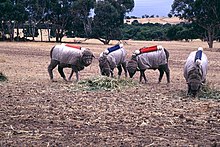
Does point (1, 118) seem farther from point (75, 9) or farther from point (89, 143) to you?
point (75, 9)

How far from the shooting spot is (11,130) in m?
9.55

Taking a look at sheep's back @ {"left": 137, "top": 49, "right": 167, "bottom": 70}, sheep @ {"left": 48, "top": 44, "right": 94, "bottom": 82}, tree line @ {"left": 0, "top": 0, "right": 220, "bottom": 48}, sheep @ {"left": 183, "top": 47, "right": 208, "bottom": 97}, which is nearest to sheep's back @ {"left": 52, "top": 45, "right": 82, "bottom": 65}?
sheep @ {"left": 48, "top": 44, "right": 94, "bottom": 82}

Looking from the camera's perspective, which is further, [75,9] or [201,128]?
[75,9]

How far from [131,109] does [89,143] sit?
12.7 feet

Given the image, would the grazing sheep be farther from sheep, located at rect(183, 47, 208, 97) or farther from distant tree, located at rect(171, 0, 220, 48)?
distant tree, located at rect(171, 0, 220, 48)

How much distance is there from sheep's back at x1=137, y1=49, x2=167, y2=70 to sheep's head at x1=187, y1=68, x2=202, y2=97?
4233 mm

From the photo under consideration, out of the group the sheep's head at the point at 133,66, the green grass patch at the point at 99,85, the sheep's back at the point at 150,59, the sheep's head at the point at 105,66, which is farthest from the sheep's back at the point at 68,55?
the sheep's back at the point at 150,59

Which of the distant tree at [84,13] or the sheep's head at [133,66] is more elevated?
the distant tree at [84,13]

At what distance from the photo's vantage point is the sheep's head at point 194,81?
1470 cm

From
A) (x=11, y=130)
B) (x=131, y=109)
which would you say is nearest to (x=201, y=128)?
(x=131, y=109)

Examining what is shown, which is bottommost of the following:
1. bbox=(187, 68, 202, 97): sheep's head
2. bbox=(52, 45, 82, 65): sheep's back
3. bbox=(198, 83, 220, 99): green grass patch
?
bbox=(198, 83, 220, 99): green grass patch

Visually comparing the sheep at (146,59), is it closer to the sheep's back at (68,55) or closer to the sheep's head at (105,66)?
the sheep's head at (105,66)

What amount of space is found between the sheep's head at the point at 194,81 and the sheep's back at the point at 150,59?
4.23 m

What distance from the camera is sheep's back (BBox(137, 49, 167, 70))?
18984 millimetres
